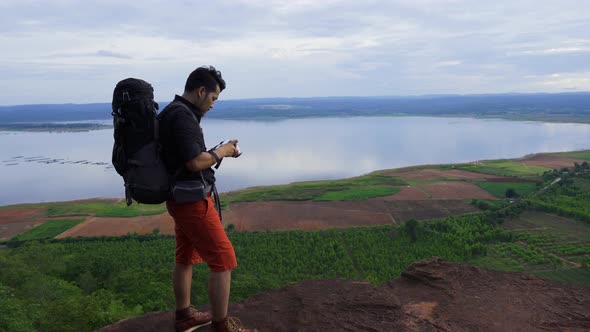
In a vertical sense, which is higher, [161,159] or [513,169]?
[161,159]

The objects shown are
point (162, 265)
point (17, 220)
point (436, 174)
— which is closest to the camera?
point (162, 265)

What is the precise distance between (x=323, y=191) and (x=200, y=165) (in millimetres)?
36223

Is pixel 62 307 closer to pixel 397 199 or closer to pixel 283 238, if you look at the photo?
pixel 283 238

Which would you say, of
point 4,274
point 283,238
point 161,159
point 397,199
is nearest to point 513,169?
point 397,199

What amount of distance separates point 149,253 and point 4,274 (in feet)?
32.7

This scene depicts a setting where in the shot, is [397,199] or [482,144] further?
[482,144]

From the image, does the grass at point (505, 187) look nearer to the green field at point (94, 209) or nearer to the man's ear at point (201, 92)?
the green field at point (94, 209)

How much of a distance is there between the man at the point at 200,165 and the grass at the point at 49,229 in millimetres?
30524

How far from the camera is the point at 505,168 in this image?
48.5 metres

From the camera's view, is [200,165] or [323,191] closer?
[200,165]

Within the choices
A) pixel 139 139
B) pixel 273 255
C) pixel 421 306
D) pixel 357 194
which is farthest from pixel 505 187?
pixel 139 139

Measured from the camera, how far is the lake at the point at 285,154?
151 ft

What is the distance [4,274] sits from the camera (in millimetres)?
13695

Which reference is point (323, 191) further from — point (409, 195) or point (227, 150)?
point (227, 150)
